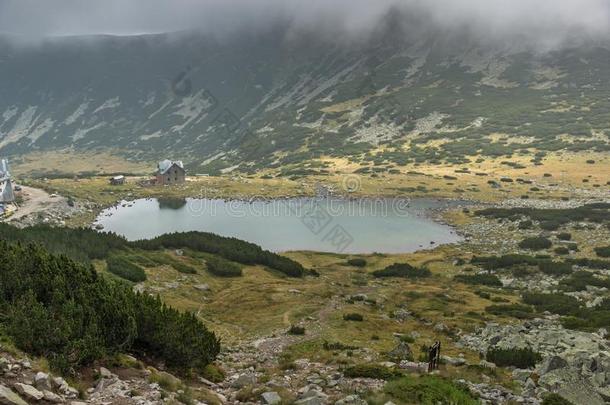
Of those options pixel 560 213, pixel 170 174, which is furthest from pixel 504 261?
pixel 170 174

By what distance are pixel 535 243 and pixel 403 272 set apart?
20.5 metres

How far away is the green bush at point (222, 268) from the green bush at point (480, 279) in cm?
2163

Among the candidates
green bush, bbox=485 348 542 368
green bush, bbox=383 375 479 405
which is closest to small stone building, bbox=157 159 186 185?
green bush, bbox=485 348 542 368

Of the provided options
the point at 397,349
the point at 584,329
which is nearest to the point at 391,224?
the point at 584,329

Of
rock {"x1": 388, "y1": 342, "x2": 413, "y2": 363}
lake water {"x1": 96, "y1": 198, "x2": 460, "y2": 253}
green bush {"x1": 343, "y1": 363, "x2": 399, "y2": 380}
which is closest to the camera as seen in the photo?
green bush {"x1": 343, "y1": 363, "x2": 399, "y2": 380}

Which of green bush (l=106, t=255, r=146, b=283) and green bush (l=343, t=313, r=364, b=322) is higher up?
green bush (l=106, t=255, r=146, b=283)

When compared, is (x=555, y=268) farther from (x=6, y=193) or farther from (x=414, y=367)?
(x=6, y=193)

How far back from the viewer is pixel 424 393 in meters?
14.0

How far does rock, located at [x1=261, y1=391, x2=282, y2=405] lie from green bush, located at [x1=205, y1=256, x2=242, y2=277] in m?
29.1

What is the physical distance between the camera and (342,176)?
126 meters

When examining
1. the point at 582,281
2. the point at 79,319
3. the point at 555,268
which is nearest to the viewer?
the point at 79,319

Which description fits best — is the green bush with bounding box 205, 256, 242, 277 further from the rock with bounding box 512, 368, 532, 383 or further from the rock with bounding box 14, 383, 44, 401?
the rock with bounding box 14, 383, 44, 401

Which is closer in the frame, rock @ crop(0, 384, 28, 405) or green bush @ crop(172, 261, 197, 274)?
rock @ crop(0, 384, 28, 405)

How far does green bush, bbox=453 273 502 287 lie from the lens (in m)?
46.3
